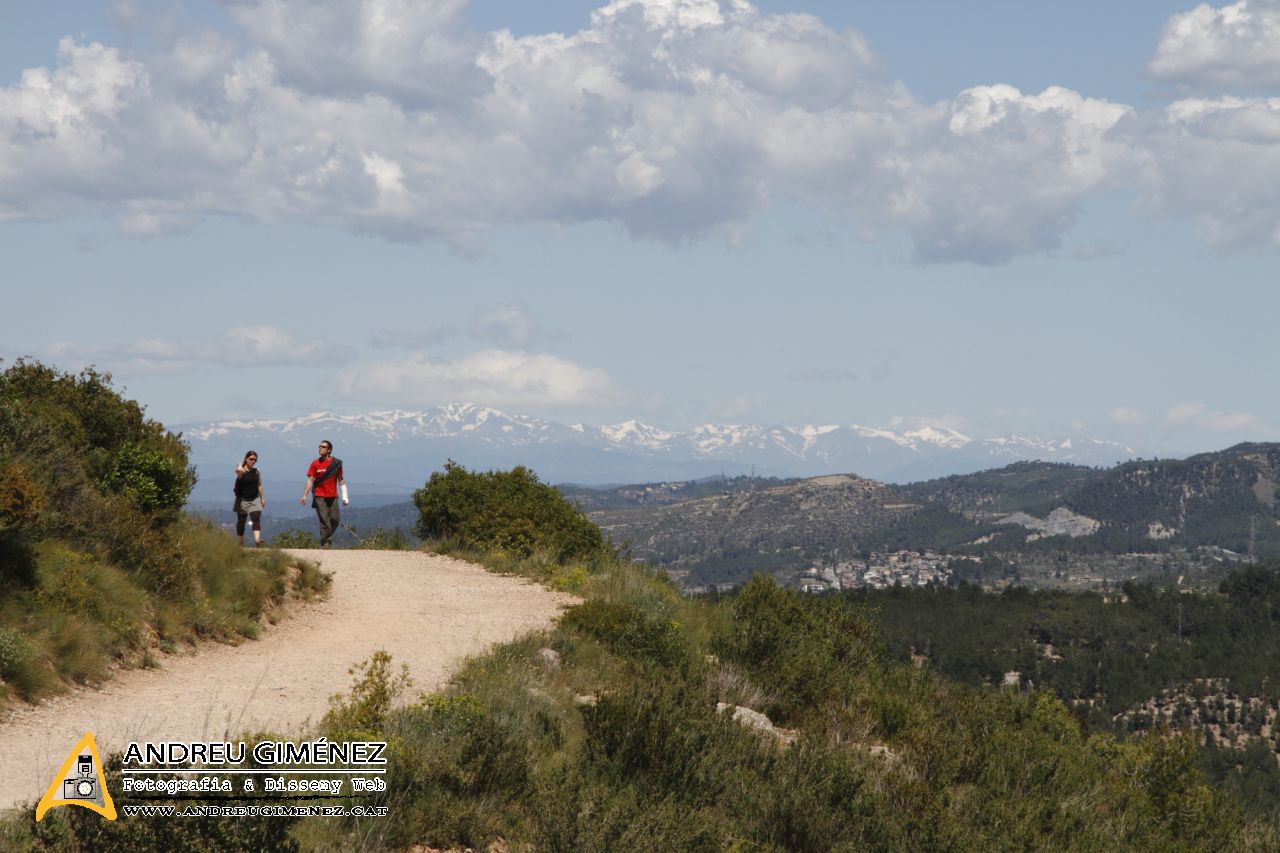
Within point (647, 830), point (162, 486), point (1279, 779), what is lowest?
point (1279, 779)

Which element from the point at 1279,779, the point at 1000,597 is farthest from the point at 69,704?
the point at 1000,597

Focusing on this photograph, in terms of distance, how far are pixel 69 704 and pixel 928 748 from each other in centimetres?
927

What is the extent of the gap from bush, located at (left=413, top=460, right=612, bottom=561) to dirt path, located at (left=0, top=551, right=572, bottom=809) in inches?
53.5

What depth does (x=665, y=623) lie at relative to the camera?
1681 centimetres

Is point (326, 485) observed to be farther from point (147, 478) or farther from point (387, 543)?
point (147, 478)

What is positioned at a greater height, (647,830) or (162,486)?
(162,486)

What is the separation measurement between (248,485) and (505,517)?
5395 millimetres

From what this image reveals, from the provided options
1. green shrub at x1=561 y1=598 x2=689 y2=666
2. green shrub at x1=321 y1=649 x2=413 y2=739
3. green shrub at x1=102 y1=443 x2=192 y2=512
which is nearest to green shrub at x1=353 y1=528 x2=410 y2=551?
green shrub at x1=102 y1=443 x2=192 y2=512

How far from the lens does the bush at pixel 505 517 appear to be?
23.9 meters

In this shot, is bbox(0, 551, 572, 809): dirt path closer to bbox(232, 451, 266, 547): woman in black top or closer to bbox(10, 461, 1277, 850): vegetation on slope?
bbox(10, 461, 1277, 850): vegetation on slope

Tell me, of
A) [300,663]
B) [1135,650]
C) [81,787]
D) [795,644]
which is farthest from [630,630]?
[1135,650]

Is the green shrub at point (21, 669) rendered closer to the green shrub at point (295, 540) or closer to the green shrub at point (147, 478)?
the green shrub at point (147, 478)

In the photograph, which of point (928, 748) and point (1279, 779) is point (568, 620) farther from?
point (1279, 779)

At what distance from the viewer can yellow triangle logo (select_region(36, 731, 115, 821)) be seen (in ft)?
21.0
